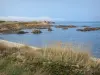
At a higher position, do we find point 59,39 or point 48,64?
point 48,64

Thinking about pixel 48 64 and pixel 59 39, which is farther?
pixel 59 39

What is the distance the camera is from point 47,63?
5.82 m

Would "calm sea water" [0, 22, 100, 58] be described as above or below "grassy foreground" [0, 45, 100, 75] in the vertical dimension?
below

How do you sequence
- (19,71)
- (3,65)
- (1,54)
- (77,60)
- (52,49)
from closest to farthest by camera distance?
(19,71), (3,65), (77,60), (1,54), (52,49)

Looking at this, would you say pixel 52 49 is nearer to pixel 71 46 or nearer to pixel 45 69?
pixel 71 46

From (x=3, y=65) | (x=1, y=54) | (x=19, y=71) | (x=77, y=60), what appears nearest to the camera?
(x=19, y=71)

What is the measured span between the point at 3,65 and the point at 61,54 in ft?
5.19

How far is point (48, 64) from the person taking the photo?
18.9 ft

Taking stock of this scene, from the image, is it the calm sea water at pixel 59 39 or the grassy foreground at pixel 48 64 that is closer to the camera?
the grassy foreground at pixel 48 64

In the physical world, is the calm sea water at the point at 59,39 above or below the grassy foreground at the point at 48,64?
below

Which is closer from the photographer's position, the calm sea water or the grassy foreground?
the grassy foreground

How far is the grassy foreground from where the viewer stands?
5.43m

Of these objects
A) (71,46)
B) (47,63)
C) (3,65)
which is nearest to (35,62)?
(47,63)

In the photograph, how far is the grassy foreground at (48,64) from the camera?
5.43 m
